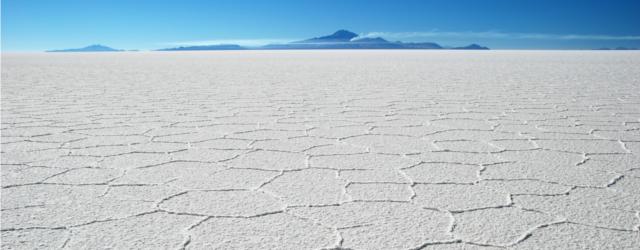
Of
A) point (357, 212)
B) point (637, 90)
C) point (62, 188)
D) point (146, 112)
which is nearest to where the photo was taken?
point (357, 212)

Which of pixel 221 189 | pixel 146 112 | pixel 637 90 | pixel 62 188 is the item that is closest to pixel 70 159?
pixel 62 188

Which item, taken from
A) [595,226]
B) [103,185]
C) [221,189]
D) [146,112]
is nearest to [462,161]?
[595,226]

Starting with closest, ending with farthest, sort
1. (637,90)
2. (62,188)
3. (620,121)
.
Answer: (62,188)
(620,121)
(637,90)

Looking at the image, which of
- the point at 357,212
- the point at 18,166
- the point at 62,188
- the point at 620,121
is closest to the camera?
the point at 357,212

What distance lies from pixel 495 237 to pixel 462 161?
81 centimetres

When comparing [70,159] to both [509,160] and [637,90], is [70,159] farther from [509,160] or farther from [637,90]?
[637,90]

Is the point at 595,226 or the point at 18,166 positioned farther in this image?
the point at 18,166

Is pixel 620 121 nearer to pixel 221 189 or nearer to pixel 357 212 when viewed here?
pixel 357 212

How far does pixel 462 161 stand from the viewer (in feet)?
6.66

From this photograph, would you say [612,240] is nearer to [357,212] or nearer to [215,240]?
[357,212]

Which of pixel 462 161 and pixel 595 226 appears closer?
pixel 595 226

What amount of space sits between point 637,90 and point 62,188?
551 cm

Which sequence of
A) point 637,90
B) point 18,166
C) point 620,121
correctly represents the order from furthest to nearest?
point 637,90
point 620,121
point 18,166

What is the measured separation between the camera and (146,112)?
3570 mm
